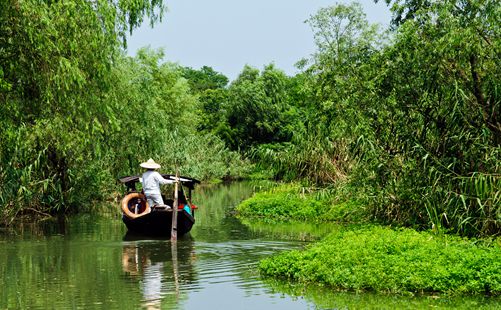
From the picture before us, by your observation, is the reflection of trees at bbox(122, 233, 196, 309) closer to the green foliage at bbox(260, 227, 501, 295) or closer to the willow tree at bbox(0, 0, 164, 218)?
the green foliage at bbox(260, 227, 501, 295)

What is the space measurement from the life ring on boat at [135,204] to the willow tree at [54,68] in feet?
8.72

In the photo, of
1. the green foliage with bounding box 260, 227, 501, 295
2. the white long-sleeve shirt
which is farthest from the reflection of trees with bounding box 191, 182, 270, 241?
the green foliage with bounding box 260, 227, 501, 295

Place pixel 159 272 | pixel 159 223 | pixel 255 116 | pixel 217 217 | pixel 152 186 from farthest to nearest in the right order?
pixel 255 116 < pixel 217 217 < pixel 152 186 < pixel 159 223 < pixel 159 272

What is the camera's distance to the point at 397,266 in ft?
41.5

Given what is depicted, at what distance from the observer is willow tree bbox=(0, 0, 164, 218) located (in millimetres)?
16531

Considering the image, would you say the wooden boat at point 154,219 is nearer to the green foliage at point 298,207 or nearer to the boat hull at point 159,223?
the boat hull at point 159,223

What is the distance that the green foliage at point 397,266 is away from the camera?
12219 millimetres

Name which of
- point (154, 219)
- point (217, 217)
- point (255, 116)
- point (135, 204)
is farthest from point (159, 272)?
point (255, 116)

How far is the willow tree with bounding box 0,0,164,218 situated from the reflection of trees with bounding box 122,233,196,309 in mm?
2889

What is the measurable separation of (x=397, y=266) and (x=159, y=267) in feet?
17.1

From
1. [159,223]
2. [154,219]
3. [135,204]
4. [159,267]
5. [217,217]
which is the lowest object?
[159,267]

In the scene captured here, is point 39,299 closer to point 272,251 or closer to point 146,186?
point 272,251

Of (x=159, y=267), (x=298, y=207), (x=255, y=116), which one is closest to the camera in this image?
(x=159, y=267)

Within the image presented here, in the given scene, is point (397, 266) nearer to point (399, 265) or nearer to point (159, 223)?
point (399, 265)
